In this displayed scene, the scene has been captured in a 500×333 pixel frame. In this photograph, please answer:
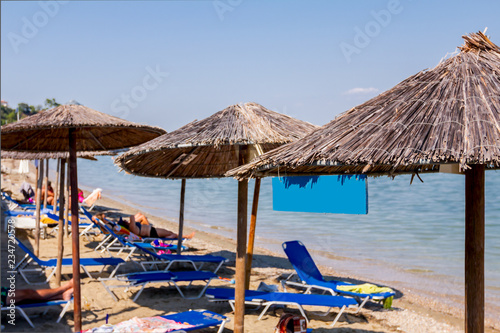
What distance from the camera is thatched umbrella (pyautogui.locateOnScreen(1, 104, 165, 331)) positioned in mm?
4430

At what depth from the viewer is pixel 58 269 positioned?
20.4 feet

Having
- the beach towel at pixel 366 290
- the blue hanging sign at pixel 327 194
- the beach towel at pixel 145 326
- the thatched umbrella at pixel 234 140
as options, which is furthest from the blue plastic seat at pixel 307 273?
the beach towel at pixel 145 326

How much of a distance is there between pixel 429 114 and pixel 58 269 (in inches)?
203

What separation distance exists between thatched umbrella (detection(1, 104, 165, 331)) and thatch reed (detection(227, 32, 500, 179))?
1.92 metres

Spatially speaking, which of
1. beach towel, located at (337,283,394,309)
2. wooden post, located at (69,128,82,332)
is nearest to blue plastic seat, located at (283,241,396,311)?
beach towel, located at (337,283,394,309)

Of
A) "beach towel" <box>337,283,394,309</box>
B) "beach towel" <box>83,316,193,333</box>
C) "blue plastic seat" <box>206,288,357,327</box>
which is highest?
"beach towel" <box>83,316,193,333</box>

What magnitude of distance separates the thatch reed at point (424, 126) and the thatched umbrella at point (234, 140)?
1.03m

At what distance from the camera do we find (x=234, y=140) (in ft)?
14.2

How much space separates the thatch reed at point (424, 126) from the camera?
2594mm

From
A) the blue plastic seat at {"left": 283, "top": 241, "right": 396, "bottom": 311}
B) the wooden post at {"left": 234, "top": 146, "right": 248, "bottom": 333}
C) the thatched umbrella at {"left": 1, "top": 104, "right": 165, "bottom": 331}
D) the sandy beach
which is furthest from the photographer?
the blue plastic seat at {"left": 283, "top": 241, "right": 396, "bottom": 311}

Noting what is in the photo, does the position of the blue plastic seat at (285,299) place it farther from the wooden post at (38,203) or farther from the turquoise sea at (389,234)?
the wooden post at (38,203)

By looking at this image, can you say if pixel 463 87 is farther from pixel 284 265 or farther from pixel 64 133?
pixel 284 265

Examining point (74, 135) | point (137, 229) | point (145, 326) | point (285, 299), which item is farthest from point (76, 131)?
point (137, 229)

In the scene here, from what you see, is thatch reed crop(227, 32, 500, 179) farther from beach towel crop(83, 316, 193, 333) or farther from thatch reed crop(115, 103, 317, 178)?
beach towel crop(83, 316, 193, 333)
